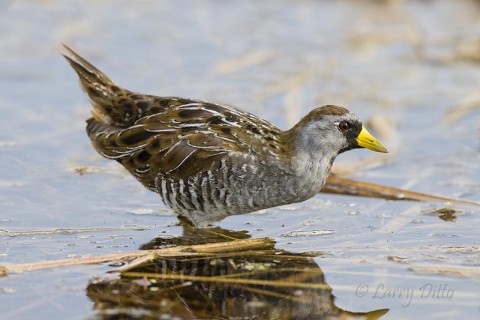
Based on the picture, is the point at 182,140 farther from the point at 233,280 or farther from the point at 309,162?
the point at 233,280

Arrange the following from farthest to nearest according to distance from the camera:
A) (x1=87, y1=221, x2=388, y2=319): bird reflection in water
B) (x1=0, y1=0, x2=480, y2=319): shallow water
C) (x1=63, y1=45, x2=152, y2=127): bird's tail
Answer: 1. (x1=63, y1=45, x2=152, y2=127): bird's tail
2. (x1=0, y1=0, x2=480, y2=319): shallow water
3. (x1=87, y1=221, x2=388, y2=319): bird reflection in water

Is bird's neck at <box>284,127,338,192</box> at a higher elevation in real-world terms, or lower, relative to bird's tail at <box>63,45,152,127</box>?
lower

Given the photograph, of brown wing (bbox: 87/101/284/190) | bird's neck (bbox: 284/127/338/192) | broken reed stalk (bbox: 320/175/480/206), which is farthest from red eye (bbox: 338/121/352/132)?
broken reed stalk (bbox: 320/175/480/206)

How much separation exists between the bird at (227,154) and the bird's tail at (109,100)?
12 centimetres

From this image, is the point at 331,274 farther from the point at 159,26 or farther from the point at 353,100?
the point at 159,26

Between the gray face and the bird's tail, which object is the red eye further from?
the bird's tail

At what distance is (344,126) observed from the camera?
275 inches

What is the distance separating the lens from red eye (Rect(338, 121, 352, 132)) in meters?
6.97

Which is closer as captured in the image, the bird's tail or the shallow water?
the shallow water

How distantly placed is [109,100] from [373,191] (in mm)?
2278

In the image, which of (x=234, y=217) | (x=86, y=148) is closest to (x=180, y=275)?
(x=234, y=217)

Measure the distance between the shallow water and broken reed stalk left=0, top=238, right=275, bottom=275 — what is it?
6 centimetres

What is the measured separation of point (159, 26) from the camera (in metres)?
12.8

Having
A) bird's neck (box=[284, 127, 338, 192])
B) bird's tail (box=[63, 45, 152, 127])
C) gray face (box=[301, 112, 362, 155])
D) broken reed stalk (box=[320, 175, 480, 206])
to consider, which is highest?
bird's tail (box=[63, 45, 152, 127])
